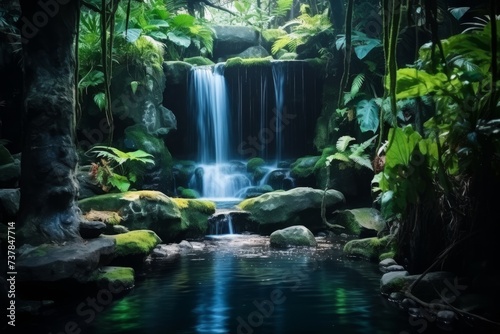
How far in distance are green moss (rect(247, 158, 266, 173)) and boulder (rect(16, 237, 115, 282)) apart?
8174 millimetres

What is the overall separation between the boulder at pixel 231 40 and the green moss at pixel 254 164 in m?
5.60

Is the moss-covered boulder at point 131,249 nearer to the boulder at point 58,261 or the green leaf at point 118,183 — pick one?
the boulder at point 58,261

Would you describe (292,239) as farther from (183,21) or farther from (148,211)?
(183,21)

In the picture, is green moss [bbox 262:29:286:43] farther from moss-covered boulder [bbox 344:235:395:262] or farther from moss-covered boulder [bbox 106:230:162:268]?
moss-covered boulder [bbox 106:230:162:268]

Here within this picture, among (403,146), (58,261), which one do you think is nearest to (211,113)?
(58,261)

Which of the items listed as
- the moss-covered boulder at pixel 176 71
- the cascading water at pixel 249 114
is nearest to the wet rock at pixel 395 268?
the cascading water at pixel 249 114

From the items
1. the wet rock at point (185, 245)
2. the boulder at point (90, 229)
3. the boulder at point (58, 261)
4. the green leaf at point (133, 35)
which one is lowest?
the wet rock at point (185, 245)

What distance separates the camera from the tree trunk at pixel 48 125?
17.3ft

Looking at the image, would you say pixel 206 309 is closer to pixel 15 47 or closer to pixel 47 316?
pixel 47 316

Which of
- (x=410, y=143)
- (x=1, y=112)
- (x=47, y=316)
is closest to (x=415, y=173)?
(x=410, y=143)

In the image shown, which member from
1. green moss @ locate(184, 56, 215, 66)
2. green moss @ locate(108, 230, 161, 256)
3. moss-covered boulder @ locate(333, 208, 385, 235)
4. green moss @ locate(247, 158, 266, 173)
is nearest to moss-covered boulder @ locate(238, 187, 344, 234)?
moss-covered boulder @ locate(333, 208, 385, 235)

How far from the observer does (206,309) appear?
476 cm

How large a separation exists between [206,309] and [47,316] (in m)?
1.60

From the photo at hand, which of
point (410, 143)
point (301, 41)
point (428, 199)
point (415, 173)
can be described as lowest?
point (428, 199)
